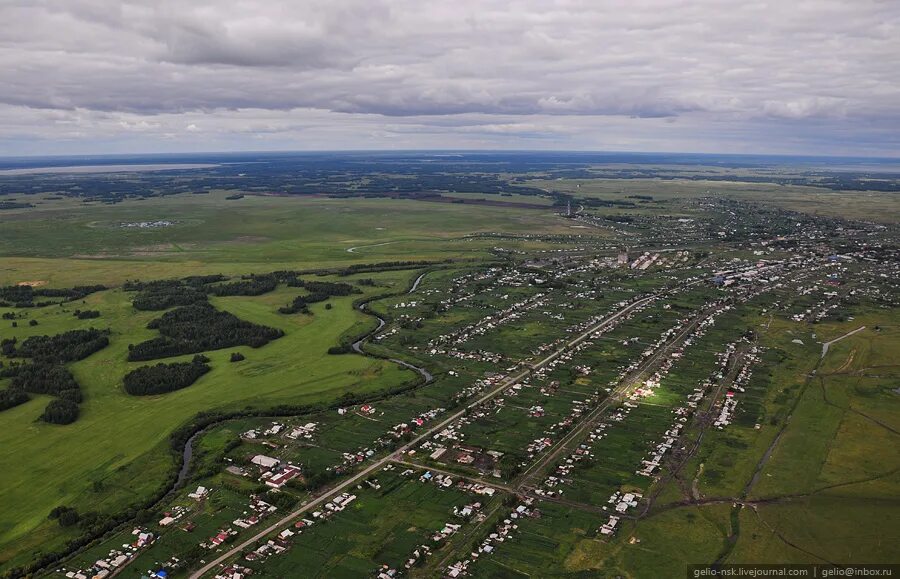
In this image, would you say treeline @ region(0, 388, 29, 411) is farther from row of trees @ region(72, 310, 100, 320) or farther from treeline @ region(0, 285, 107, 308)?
treeline @ region(0, 285, 107, 308)

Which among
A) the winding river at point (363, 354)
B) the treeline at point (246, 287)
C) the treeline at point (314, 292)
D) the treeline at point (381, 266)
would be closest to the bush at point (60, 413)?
the winding river at point (363, 354)

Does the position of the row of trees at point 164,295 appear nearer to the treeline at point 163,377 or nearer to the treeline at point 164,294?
the treeline at point 164,294

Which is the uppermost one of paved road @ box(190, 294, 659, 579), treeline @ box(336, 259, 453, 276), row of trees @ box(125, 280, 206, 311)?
treeline @ box(336, 259, 453, 276)

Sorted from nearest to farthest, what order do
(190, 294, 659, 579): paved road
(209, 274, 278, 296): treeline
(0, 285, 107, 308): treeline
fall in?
(190, 294, 659, 579): paved road, (0, 285, 107, 308): treeline, (209, 274, 278, 296): treeline

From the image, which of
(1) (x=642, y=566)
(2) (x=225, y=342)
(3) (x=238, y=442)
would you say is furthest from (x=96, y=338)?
(1) (x=642, y=566)

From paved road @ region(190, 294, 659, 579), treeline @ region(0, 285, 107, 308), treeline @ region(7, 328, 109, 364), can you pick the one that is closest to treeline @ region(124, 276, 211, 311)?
treeline @ region(0, 285, 107, 308)

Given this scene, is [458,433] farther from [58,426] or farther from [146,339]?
[146,339]
